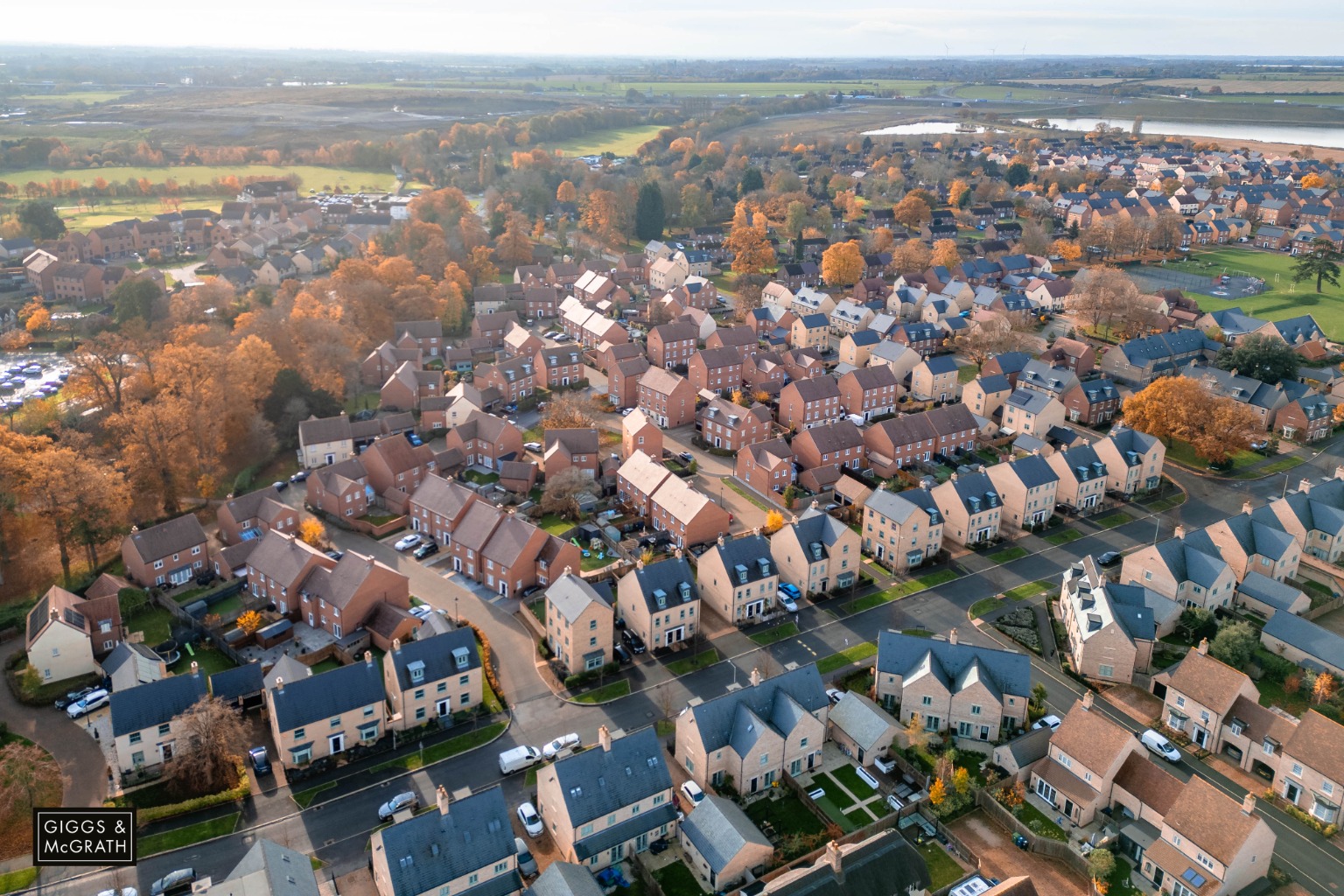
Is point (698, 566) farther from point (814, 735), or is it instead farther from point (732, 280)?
point (732, 280)

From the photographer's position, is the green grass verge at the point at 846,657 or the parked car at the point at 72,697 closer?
the parked car at the point at 72,697

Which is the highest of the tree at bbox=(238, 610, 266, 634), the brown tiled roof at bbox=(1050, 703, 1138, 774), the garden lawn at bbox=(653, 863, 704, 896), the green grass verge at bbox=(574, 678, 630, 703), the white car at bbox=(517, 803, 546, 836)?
the brown tiled roof at bbox=(1050, 703, 1138, 774)

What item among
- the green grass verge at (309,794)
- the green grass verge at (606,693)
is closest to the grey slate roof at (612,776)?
the green grass verge at (606,693)

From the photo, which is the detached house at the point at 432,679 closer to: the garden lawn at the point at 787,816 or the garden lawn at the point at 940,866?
the garden lawn at the point at 787,816

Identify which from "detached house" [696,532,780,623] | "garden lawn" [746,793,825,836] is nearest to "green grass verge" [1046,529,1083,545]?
"detached house" [696,532,780,623]

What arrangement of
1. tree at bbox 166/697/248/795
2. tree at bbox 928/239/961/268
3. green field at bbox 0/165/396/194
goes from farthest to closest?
1. green field at bbox 0/165/396/194
2. tree at bbox 928/239/961/268
3. tree at bbox 166/697/248/795

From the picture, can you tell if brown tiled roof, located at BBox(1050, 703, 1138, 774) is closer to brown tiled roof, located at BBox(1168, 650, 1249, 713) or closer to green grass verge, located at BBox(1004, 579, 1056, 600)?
brown tiled roof, located at BBox(1168, 650, 1249, 713)

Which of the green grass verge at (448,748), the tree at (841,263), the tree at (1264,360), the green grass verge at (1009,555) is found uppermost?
the tree at (841,263)
